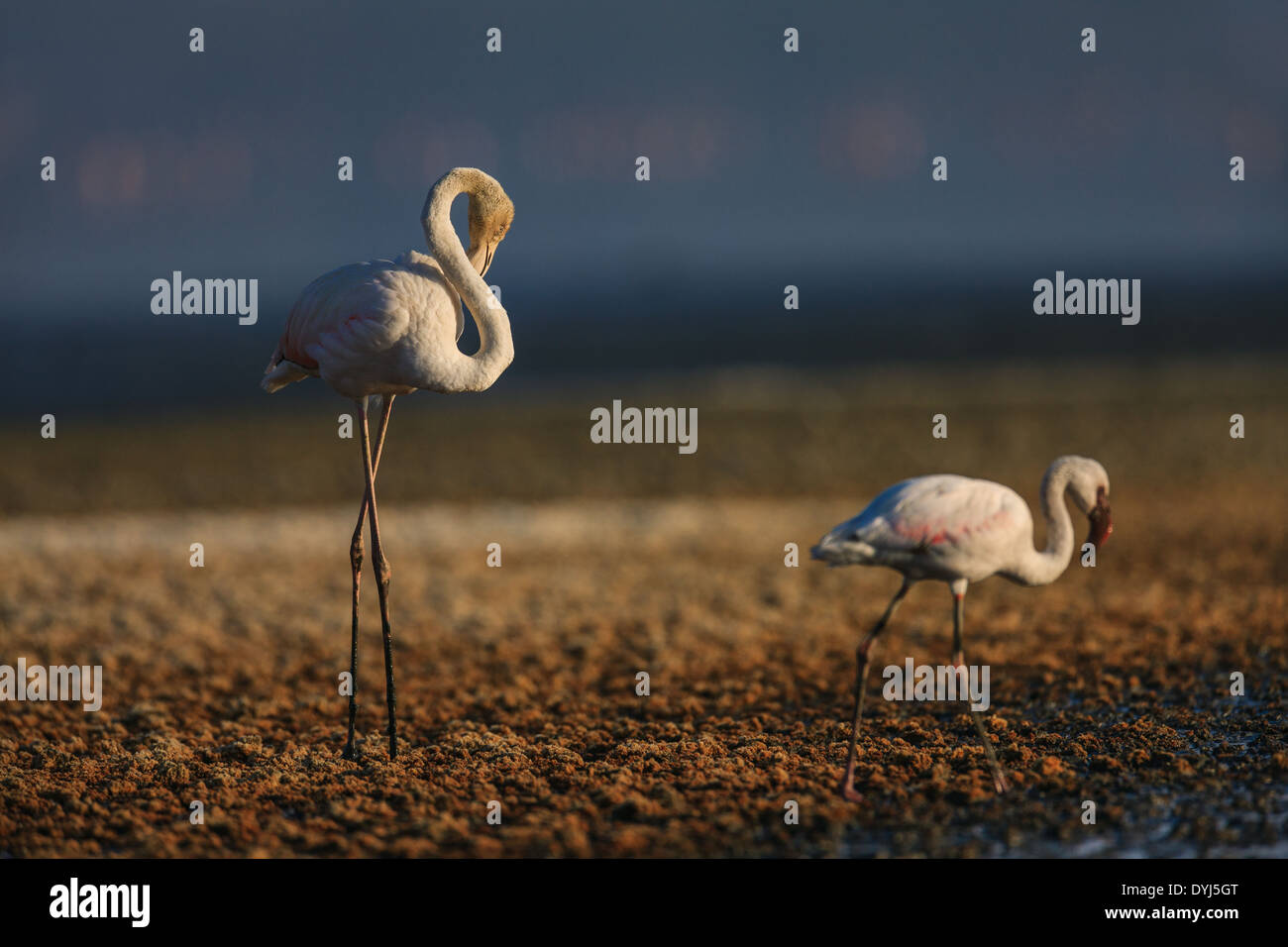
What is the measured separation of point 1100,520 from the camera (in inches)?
281

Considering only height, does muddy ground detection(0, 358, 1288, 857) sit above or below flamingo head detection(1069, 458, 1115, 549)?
below

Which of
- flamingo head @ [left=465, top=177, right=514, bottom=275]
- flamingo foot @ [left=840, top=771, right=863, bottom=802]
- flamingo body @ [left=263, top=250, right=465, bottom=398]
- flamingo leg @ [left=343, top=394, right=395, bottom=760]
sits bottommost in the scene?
flamingo foot @ [left=840, top=771, right=863, bottom=802]

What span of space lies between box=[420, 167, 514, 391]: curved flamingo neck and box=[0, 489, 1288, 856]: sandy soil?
6.95 feet

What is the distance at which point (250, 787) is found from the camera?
6754 mm

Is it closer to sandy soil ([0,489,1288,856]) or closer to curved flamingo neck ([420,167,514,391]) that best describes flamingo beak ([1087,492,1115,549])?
sandy soil ([0,489,1288,856])

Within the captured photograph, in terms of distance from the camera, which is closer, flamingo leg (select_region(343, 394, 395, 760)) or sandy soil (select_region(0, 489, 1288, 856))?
sandy soil (select_region(0, 489, 1288, 856))

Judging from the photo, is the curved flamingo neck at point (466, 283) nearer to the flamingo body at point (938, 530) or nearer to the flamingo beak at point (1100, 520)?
the flamingo body at point (938, 530)

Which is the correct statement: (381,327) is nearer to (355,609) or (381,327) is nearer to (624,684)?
(355,609)

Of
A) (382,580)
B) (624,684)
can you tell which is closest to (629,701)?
(624,684)

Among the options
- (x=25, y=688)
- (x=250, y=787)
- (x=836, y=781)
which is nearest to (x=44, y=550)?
(x=25, y=688)

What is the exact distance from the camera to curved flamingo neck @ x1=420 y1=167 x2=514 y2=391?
722 centimetres

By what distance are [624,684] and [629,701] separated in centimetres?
52

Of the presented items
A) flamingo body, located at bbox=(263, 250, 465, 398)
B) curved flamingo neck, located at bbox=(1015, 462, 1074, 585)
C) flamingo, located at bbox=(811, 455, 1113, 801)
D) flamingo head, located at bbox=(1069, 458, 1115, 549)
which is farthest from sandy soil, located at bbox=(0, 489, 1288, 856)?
flamingo body, located at bbox=(263, 250, 465, 398)
